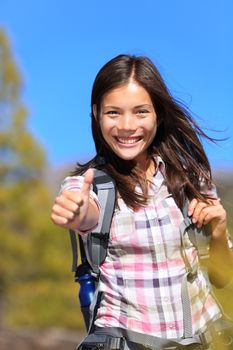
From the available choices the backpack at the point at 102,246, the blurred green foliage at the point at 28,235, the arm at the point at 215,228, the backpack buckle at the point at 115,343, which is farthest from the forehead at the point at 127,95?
the blurred green foliage at the point at 28,235

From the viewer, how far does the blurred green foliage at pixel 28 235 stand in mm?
14055

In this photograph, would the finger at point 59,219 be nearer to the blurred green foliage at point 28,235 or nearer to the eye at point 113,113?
the eye at point 113,113

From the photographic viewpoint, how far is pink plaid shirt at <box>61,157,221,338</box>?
1.78m

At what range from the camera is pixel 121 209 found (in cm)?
186

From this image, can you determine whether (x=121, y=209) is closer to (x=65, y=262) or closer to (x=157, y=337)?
(x=157, y=337)

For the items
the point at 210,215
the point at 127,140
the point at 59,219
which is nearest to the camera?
the point at 59,219

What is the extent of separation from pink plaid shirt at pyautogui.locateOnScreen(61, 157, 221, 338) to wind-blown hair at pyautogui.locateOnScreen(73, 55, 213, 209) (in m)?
0.09

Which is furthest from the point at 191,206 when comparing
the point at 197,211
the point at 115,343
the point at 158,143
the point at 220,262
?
the point at 115,343

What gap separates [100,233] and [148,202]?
17 centimetres

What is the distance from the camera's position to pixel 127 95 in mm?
1918

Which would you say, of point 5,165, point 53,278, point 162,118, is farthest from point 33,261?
point 162,118

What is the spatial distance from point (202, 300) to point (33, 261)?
12801mm

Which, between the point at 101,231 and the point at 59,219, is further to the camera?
the point at 101,231

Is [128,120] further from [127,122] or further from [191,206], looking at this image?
[191,206]
